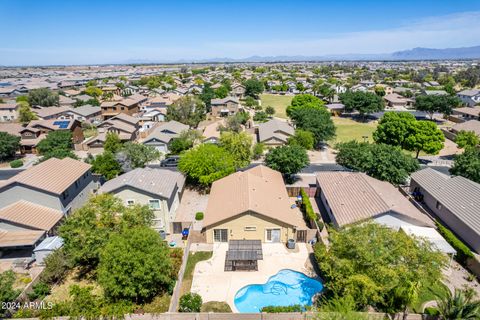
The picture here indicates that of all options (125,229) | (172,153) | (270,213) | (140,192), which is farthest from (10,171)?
(270,213)

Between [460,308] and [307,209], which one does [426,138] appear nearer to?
[307,209]

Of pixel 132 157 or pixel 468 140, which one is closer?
pixel 132 157

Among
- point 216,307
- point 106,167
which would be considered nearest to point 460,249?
point 216,307

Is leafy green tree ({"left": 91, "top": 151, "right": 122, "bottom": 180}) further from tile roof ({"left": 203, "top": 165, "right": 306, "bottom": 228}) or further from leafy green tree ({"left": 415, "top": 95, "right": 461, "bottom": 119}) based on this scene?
leafy green tree ({"left": 415, "top": 95, "right": 461, "bottom": 119})

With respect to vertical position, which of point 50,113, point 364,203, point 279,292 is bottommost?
point 279,292

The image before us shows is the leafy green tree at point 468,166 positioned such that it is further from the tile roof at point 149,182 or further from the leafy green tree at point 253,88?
the leafy green tree at point 253,88

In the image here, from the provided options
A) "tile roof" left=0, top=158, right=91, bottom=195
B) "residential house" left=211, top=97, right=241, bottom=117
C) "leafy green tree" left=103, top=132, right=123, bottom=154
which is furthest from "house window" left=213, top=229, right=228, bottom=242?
"residential house" left=211, top=97, right=241, bottom=117

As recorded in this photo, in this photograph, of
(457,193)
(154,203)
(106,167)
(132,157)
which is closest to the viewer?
(154,203)
